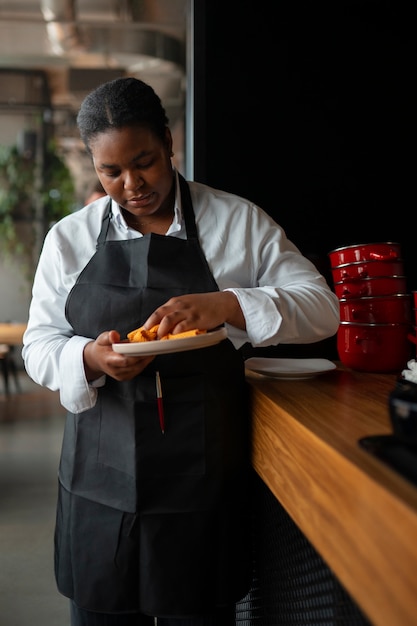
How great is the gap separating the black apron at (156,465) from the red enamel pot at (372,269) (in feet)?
1.71

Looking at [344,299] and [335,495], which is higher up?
[344,299]

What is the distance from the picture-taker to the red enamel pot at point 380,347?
1.96 m

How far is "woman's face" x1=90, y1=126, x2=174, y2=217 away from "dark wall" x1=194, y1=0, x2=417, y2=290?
0.82 meters

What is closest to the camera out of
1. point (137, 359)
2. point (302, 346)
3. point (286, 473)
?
point (286, 473)

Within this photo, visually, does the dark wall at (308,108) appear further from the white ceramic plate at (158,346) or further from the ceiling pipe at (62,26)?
the ceiling pipe at (62,26)

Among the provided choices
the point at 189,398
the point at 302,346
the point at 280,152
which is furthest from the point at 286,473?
the point at 280,152

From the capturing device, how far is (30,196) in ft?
13.3

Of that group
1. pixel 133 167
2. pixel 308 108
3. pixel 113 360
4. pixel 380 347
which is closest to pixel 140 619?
pixel 113 360

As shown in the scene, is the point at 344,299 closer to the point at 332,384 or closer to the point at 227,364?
the point at 332,384

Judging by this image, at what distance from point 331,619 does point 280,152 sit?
1.63 meters

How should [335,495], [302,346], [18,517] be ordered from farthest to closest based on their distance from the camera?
[18,517], [302,346], [335,495]

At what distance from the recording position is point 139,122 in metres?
1.60

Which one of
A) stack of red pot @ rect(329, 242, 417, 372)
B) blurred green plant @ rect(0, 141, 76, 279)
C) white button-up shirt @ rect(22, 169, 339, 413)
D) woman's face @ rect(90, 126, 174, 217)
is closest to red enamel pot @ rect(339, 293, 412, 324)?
stack of red pot @ rect(329, 242, 417, 372)

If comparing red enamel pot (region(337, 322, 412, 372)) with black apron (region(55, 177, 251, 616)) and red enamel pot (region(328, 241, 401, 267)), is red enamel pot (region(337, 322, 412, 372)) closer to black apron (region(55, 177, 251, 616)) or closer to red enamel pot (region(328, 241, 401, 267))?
red enamel pot (region(328, 241, 401, 267))
